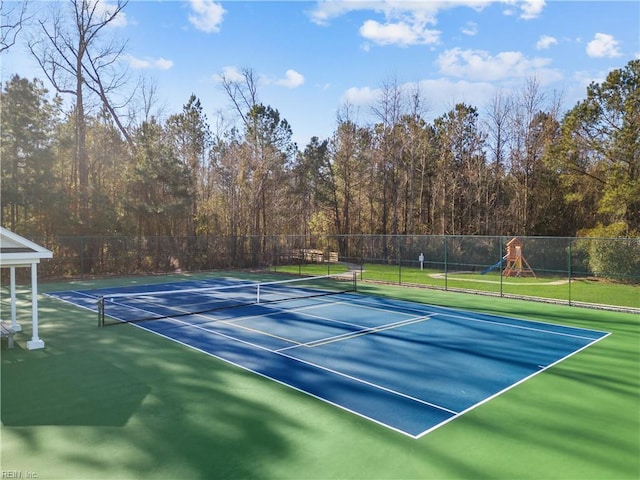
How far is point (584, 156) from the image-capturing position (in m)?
27.3

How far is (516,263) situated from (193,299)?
685 inches

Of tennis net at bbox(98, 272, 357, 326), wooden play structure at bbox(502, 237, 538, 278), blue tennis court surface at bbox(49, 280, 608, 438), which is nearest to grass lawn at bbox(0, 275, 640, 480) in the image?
blue tennis court surface at bbox(49, 280, 608, 438)

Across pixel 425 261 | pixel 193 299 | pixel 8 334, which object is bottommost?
pixel 193 299

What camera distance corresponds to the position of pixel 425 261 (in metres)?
24.9

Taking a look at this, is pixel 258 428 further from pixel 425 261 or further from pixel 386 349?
pixel 425 261

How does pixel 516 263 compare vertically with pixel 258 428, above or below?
above

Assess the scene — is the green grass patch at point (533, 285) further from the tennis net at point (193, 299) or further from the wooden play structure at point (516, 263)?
the tennis net at point (193, 299)

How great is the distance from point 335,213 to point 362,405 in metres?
36.8

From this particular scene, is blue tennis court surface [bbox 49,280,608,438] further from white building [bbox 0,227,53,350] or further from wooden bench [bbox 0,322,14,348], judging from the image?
wooden bench [bbox 0,322,14,348]

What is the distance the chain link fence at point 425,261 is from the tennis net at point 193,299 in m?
4.08

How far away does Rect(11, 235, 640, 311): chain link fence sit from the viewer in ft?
64.3

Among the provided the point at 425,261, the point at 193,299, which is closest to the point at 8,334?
the point at 193,299

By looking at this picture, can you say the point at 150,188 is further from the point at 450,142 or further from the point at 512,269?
the point at 450,142

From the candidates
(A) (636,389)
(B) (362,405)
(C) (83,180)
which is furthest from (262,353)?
(C) (83,180)
